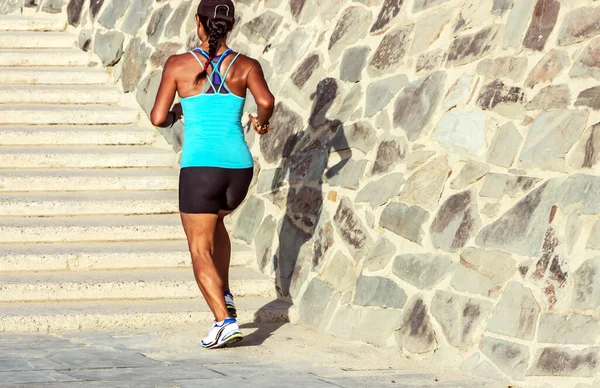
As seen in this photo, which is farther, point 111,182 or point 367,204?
point 111,182

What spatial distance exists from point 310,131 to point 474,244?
90.3 inches

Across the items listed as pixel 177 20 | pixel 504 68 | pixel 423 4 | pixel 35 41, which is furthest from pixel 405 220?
pixel 35 41

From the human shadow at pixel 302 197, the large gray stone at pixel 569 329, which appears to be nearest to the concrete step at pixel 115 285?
the human shadow at pixel 302 197

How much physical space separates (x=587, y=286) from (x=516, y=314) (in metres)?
0.43

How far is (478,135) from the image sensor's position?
23.6 ft

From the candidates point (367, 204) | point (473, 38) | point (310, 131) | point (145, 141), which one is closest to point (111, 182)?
point (145, 141)

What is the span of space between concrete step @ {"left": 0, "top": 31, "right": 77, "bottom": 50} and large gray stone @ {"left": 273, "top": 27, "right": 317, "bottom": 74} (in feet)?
10.9

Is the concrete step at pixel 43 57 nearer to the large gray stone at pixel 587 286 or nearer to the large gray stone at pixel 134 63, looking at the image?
the large gray stone at pixel 134 63

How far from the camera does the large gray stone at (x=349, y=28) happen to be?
8.81 metres

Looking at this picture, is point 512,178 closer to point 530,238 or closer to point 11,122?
point 530,238

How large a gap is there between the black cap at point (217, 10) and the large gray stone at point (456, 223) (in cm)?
171

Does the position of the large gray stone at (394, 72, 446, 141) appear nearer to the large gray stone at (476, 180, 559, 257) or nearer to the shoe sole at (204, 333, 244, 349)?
the large gray stone at (476, 180, 559, 257)

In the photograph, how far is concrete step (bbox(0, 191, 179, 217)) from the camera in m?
9.03

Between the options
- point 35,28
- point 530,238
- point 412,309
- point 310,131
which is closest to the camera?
point 530,238
